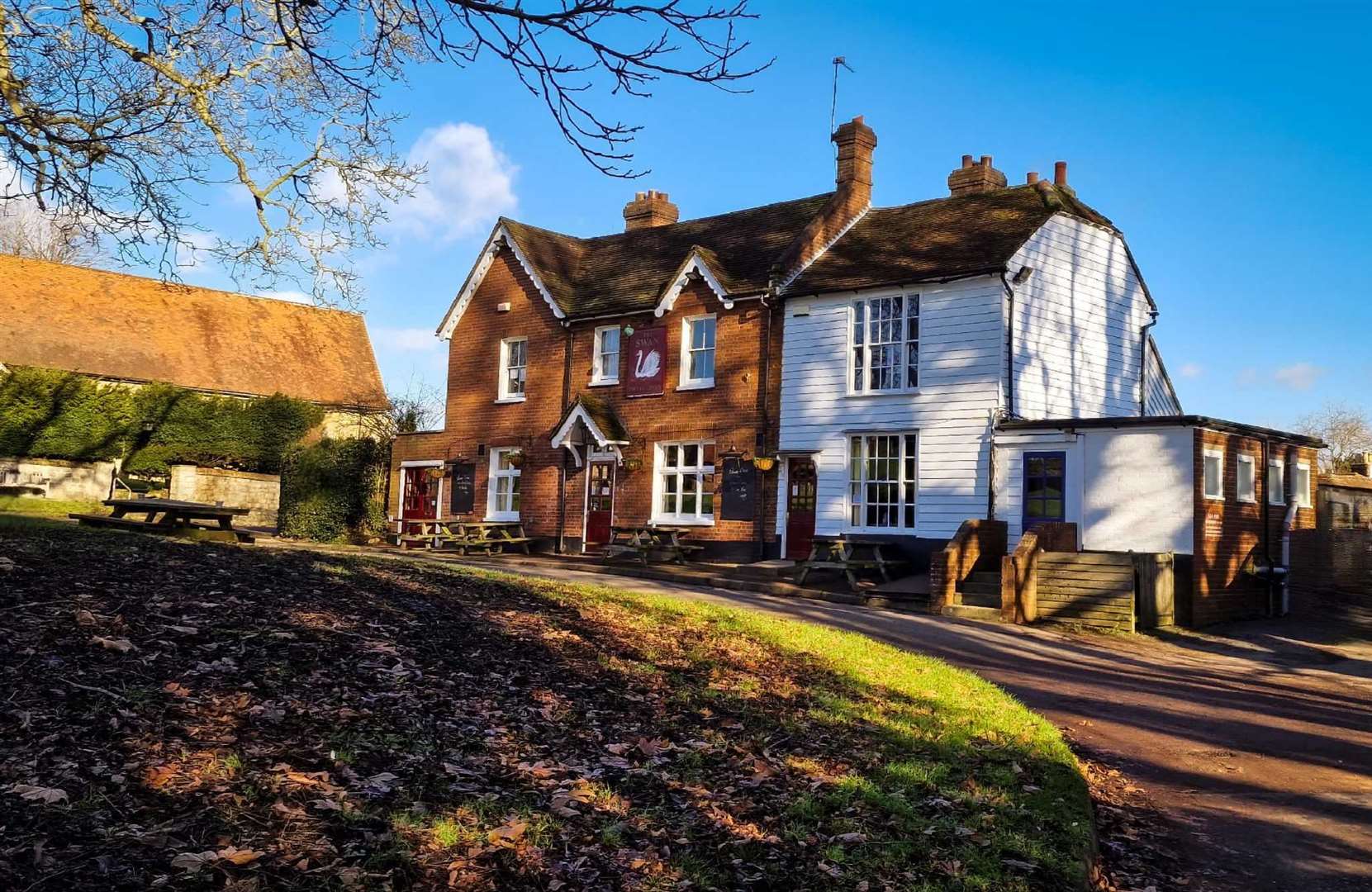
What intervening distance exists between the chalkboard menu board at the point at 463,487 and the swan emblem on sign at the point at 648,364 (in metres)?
6.48

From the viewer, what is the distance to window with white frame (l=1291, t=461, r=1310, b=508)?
23516 mm

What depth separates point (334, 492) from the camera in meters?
31.3

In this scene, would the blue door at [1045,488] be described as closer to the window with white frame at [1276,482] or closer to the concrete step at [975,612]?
the concrete step at [975,612]

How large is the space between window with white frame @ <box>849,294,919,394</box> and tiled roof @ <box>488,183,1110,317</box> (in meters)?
0.66

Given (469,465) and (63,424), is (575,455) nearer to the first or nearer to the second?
(469,465)

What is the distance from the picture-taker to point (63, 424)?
35.2 metres

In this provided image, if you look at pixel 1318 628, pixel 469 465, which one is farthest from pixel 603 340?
pixel 1318 628

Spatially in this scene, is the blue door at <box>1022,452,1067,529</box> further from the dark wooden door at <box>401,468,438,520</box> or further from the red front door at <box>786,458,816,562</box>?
the dark wooden door at <box>401,468,438,520</box>

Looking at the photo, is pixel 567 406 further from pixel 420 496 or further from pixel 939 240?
pixel 939 240

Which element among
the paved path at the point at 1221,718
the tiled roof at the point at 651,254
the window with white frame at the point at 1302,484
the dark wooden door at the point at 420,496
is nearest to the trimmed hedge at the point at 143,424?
the dark wooden door at the point at 420,496

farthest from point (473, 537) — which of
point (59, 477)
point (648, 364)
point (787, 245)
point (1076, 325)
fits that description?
point (1076, 325)

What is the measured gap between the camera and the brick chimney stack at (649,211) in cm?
3353

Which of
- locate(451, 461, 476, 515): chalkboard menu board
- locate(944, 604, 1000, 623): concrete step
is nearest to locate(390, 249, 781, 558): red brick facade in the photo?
locate(451, 461, 476, 515): chalkboard menu board

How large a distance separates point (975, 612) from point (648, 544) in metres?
9.15
